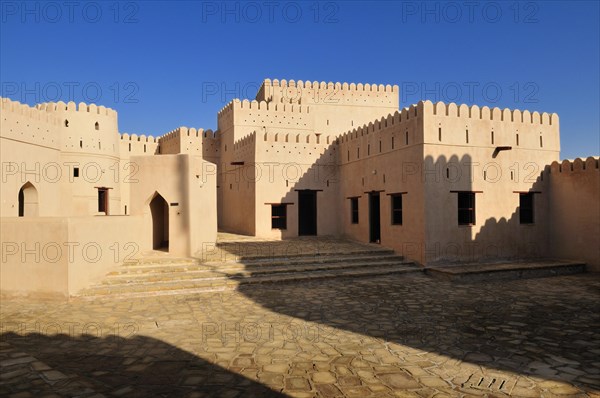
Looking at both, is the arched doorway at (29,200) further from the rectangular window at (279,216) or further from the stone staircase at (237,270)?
the rectangular window at (279,216)

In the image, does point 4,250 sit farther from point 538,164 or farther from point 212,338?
point 538,164

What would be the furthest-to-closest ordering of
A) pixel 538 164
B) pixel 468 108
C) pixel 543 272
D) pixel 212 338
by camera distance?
1. pixel 538 164
2. pixel 468 108
3. pixel 543 272
4. pixel 212 338

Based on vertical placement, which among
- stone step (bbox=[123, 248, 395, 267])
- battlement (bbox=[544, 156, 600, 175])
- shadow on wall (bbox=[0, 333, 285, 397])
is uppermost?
battlement (bbox=[544, 156, 600, 175])

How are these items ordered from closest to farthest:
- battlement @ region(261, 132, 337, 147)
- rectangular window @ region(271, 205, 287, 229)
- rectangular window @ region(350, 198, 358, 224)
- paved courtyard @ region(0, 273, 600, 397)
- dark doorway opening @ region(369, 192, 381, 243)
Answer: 1. paved courtyard @ region(0, 273, 600, 397)
2. dark doorway opening @ region(369, 192, 381, 243)
3. rectangular window @ region(350, 198, 358, 224)
4. battlement @ region(261, 132, 337, 147)
5. rectangular window @ region(271, 205, 287, 229)

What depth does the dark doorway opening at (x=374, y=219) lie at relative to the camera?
50.2 feet

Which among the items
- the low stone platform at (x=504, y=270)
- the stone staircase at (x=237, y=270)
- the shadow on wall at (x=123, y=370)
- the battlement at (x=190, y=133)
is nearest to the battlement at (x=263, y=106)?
the battlement at (x=190, y=133)

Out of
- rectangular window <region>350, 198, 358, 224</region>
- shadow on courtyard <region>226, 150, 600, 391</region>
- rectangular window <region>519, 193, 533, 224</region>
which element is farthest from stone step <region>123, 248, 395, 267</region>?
rectangular window <region>519, 193, 533, 224</region>

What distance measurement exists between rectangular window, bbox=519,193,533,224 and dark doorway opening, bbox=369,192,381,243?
16.1ft

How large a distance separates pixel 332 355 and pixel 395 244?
849 centimetres

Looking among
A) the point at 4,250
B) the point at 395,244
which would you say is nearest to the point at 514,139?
the point at 395,244

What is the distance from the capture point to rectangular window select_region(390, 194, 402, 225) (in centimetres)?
1369

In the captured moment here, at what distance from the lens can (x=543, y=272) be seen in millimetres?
12023

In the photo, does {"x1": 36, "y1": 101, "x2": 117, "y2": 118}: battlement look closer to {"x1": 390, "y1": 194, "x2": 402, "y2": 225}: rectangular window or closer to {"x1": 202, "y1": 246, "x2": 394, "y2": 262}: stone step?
{"x1": 202, "y1": 246, "x2": 394, "y2": 262}: stone step

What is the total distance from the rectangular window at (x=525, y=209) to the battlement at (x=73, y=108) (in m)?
18.6
